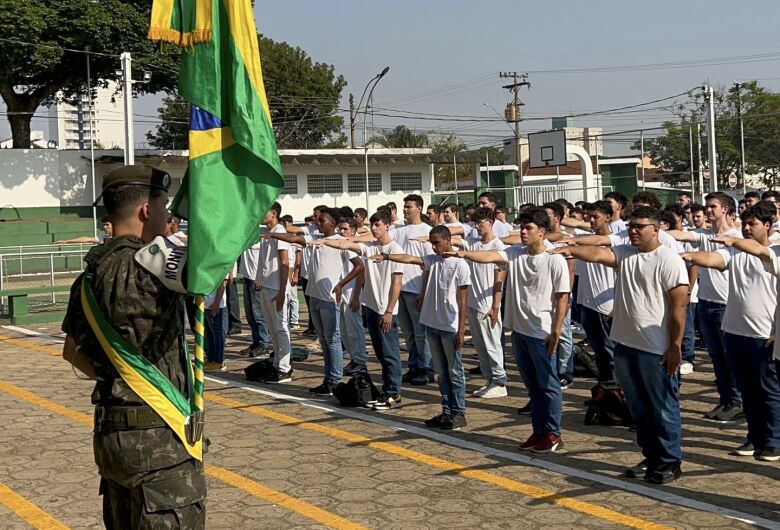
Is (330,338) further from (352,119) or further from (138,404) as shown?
(352,119)

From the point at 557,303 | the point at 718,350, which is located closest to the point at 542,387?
the point at 557,303

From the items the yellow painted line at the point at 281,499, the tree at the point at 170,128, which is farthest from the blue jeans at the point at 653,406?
the tree at the point at 170,128

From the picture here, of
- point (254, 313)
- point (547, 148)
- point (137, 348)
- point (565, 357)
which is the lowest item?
point (565, 357)

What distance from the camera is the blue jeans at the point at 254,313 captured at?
13.6m

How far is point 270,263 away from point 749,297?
19.3 feet

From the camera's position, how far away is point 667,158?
67.6 metres

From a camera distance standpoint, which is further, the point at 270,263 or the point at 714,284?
the point at 270,263

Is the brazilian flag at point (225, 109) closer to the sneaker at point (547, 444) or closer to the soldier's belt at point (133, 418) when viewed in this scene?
the soldier's belt at point (133, 418)

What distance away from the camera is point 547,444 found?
26.2 feet

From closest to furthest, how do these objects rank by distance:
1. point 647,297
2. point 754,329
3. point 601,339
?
point 647,297, point 754,329, point 601,339

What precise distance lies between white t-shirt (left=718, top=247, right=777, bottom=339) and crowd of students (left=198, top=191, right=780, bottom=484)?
0.01m

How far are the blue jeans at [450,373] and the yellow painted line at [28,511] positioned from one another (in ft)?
11.9

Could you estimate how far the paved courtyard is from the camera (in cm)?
640

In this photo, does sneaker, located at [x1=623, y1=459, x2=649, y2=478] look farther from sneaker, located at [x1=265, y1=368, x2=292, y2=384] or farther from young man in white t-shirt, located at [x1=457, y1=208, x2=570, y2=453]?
sneaker, located at [x1=265, y1=368, x2=292, y2=384]
